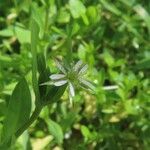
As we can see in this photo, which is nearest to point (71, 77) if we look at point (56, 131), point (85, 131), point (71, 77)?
point (71, 77)

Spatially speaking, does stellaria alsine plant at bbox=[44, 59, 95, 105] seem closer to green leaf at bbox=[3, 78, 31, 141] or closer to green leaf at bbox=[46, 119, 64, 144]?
green leaf at bbox=[3, 78, 31, 141]

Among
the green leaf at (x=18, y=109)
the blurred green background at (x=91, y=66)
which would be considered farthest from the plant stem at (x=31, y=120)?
the blurred green background at (x=91, y=66)

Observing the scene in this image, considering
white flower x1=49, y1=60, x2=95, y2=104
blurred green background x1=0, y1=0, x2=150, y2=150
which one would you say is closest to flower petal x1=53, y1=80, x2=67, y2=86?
white flower x1=49, y1=60, x2=95, y2=104

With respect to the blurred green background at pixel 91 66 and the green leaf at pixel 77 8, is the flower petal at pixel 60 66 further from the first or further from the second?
the green leaf at pixel 77 8

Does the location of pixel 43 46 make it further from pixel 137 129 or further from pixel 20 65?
pixel 137 129

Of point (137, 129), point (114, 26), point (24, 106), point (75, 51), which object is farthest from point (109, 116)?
point (24, 106)
